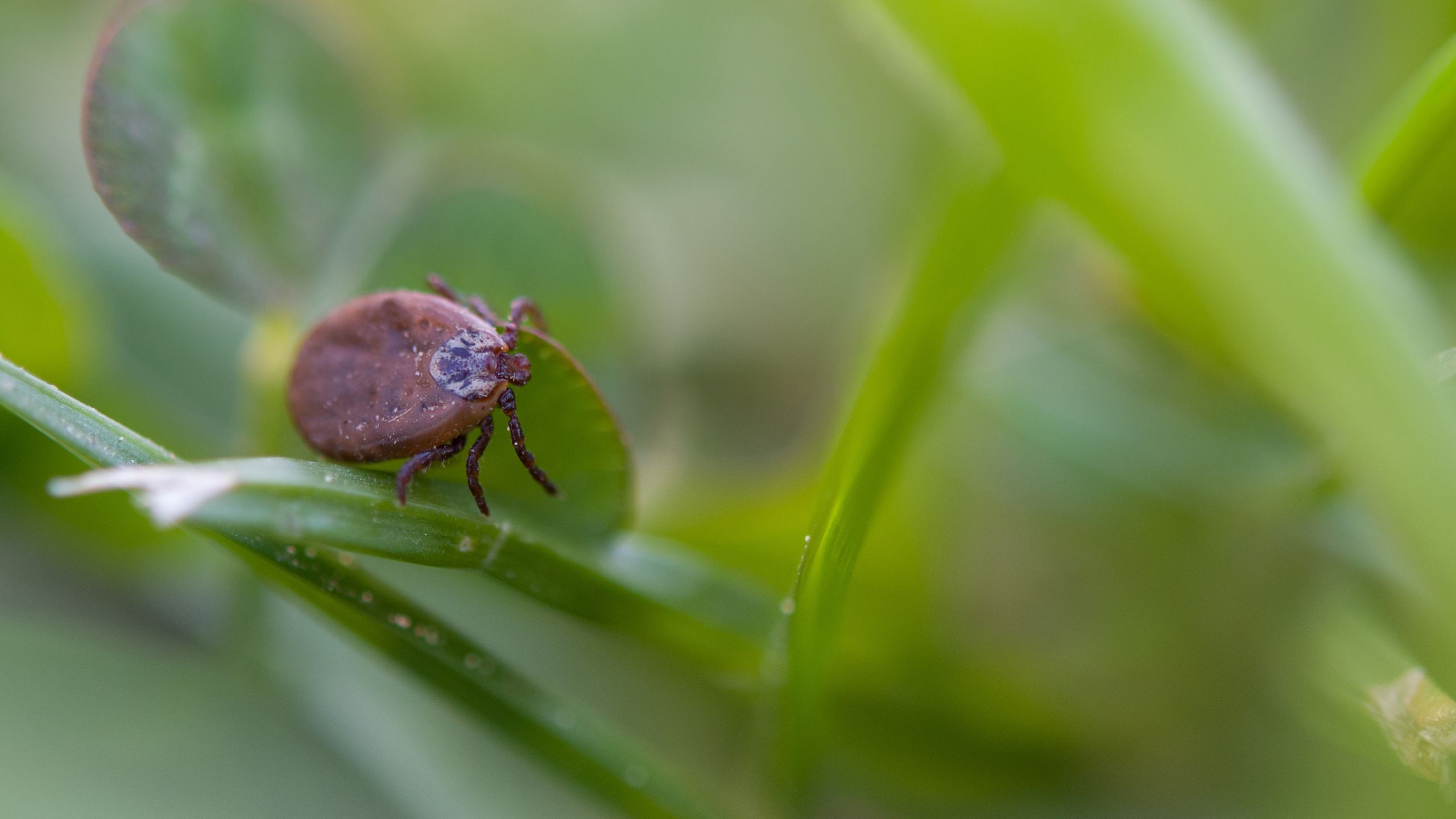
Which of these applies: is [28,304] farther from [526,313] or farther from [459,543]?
[459,543]

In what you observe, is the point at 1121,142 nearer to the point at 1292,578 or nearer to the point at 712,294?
the point at 1292,578

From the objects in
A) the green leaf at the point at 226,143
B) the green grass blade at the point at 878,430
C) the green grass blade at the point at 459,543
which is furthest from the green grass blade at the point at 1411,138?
the green leaf at the point at 226,143

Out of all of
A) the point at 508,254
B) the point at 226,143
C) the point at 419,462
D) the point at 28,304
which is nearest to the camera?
the point at 419,462

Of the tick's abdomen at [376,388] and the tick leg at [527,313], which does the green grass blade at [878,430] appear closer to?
the tick's abdomen at [376,388]

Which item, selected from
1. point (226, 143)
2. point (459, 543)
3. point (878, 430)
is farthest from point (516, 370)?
point (226, 143)

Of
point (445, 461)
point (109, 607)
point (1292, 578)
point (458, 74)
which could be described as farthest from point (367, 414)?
point (458, 74)

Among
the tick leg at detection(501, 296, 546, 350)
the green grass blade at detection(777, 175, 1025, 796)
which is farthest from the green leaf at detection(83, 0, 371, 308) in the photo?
the green grass blade at detection(777, 175, 1025, 796)

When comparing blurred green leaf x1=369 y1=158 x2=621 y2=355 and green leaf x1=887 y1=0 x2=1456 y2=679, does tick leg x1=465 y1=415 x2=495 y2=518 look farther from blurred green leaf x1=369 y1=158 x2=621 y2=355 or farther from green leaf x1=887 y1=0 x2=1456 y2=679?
green leaf x1=887 y1=0 x2=1456 y2=679
